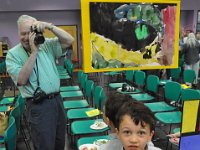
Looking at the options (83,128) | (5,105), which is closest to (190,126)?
(83,128)

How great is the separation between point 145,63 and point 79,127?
1467 mm

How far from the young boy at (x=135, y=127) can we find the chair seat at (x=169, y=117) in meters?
2.14

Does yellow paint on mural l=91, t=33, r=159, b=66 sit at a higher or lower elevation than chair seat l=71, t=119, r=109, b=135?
higher

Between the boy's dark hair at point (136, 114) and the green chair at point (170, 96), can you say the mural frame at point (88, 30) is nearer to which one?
the boy's dark hair at point (136, 114)

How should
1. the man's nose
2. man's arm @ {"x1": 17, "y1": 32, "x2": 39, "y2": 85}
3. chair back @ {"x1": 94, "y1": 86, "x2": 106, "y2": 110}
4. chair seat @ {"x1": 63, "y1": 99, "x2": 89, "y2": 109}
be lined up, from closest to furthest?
1. the man's nose
2. man's arm @ {"x1": 17, "y1": 32, "x2": 39, "y2": 85}
3. chair back @ {"x1": 94, "y1": 86, "x2": 106, "y2": 110}
4. chair seat @ {"x1": 63, "y1": 99, "x2": 89, "y2": 109}

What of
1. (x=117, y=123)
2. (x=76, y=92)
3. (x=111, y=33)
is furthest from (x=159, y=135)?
(x=117, y=123)

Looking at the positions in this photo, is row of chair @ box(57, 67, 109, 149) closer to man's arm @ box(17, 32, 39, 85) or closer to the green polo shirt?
the green polo shirt

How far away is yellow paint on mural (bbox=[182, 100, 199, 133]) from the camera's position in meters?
1.35

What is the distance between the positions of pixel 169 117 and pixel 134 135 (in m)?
2.37

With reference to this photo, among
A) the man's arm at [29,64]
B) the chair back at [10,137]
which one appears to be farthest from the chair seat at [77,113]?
the man's arm at [29,64]

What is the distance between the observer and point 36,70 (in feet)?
7.27

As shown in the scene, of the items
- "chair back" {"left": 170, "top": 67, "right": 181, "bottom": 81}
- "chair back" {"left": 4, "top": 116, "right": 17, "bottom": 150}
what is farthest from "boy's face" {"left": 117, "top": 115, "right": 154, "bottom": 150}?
"chair back" {"left": 170, "top": 67, "right": 181, "bottom": 81}

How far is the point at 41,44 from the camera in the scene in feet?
7.34

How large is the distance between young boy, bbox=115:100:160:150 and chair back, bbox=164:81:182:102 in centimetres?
267
